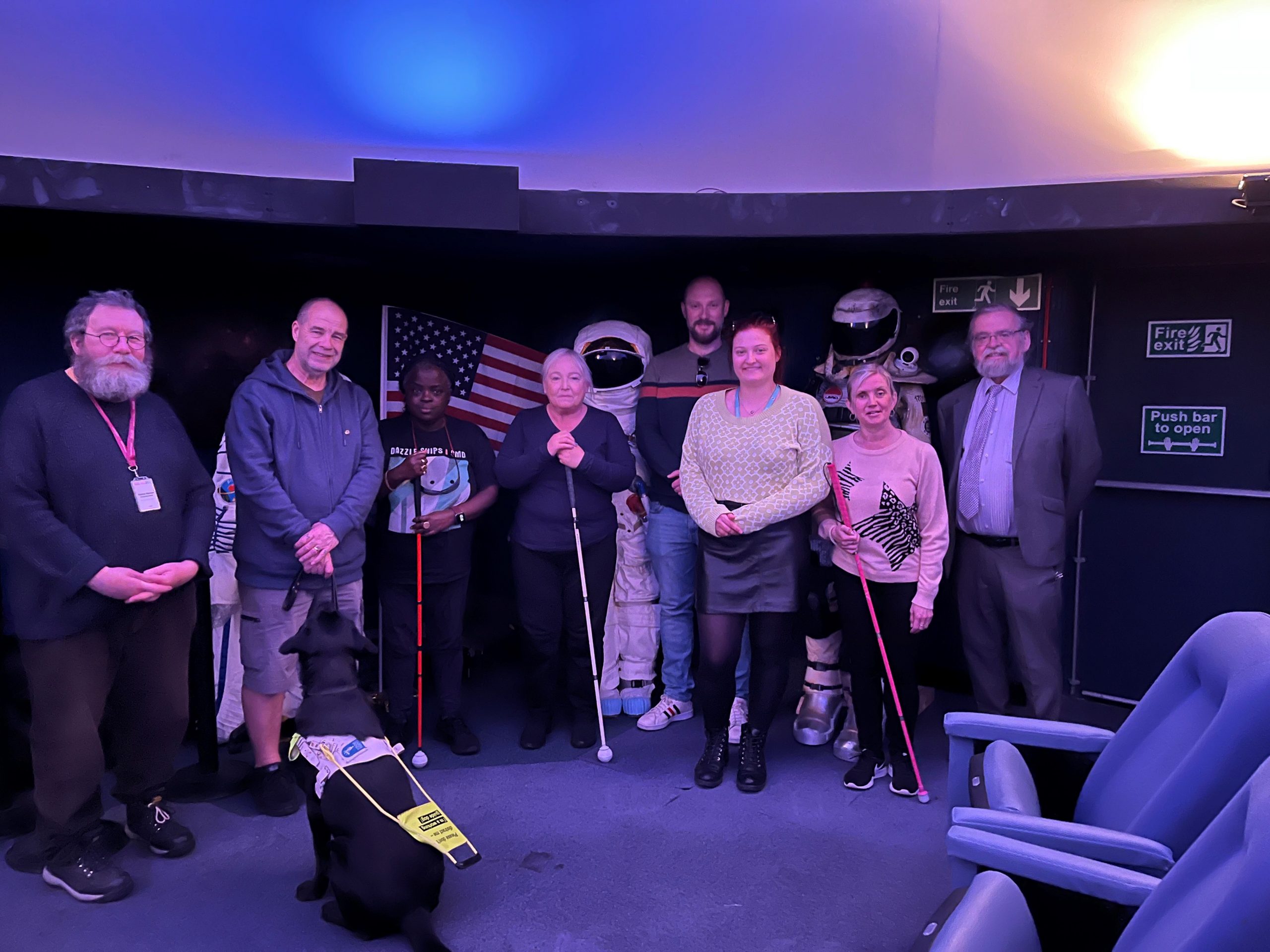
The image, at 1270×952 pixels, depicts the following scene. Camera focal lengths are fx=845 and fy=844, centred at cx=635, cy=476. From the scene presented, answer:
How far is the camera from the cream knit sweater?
297cm

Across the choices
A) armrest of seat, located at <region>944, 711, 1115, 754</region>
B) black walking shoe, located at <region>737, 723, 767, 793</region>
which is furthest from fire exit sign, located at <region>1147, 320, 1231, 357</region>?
black walking shoe, located at <region>737, 723, 767, 793</region>

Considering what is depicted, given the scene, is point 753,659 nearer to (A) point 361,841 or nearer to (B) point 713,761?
(B) point 713,761

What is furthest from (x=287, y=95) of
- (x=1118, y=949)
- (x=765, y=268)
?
(x=1118, y=949)

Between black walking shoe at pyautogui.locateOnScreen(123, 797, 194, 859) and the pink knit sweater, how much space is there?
7.93 ft

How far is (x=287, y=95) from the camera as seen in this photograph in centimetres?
395

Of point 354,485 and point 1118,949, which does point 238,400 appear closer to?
point 354,485

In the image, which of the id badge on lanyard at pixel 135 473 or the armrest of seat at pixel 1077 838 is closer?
the armrest of seat at pixel 1077 838

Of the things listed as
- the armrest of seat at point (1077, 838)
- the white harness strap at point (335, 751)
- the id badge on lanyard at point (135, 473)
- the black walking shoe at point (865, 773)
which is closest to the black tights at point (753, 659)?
the black walking shoe at point (865, 773)

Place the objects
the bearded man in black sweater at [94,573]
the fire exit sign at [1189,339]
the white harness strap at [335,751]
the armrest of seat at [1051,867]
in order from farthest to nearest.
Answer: the fire exit sign at [1189,339] → the bearded man in black sweater at [94,573] → the white harness strap at [335,751] → the armrest of seat at [1051,867]

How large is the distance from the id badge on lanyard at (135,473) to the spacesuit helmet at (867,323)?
2.77 m

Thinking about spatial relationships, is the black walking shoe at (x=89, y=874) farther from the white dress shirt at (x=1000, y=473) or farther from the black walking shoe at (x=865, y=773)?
the white dress shirt at (x=1000, y=473)

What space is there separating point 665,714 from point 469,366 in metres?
1.85

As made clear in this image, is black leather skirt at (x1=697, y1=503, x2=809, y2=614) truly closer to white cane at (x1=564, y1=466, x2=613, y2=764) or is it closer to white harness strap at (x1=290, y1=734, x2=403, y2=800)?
white cane at (x1=564, y1=466, x2=613, y2=764)

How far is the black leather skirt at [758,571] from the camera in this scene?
3.04 metres
